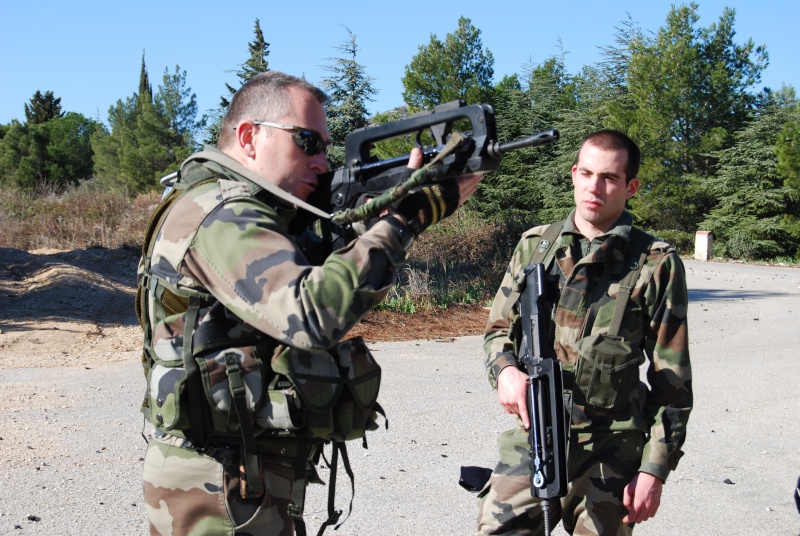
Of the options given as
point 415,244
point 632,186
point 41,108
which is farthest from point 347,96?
point 41,108

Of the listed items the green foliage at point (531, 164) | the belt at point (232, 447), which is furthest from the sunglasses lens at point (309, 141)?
the green foliage at point (531, 164)

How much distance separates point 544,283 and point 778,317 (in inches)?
439

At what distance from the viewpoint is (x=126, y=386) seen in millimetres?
7273

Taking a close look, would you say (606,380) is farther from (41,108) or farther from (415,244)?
(41,108)

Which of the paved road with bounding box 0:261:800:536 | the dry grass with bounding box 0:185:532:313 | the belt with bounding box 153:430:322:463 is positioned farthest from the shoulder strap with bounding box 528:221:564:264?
the dry grass with bounding box 0:185:532:313

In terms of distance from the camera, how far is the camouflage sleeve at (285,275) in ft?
6.00

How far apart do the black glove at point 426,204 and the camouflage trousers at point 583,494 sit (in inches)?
49.8

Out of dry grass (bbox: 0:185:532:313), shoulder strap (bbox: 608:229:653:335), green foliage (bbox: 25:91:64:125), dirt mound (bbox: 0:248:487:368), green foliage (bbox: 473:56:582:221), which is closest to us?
shoulder strap (bbox: 608:229:653:335)

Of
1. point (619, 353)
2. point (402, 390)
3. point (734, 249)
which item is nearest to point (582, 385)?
point (619, 353)

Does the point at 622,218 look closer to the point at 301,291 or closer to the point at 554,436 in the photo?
the point at 554,436

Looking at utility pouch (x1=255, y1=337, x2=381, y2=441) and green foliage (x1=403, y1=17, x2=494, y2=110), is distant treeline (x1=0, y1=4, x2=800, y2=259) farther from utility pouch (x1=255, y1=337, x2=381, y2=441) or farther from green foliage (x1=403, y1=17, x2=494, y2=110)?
utility pouch (x1=255, y1=337, x2=381, y2=441)

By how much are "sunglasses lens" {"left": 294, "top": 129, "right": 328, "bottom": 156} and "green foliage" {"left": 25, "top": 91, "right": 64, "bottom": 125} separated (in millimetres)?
62244

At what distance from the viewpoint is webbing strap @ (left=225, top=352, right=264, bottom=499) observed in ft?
6.71

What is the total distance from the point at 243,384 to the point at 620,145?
6.17 ft
